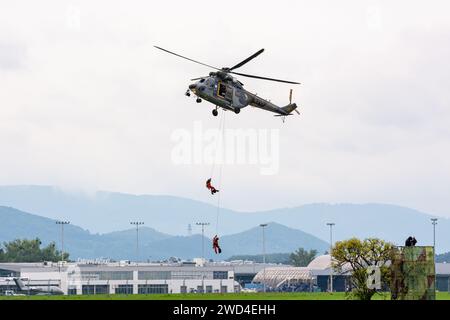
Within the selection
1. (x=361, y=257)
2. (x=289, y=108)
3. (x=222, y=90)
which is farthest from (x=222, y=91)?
(x=361, y=257)

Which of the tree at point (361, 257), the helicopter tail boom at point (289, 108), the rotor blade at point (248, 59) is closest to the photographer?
the rotor blade at point (248, 59)

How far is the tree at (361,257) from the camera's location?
121 meters

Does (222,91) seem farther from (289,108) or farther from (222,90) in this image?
(289,108)

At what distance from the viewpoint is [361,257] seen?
407ft

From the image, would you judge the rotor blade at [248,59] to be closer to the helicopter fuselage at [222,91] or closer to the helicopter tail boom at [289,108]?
the helicopter fuselage at [222,91]

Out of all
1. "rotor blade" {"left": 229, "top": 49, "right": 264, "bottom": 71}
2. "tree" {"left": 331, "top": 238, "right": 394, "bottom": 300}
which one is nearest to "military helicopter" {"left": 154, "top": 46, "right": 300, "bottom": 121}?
"rotor blade" {"left": 229, "top": 49, "right": 264, "bottom": 71}

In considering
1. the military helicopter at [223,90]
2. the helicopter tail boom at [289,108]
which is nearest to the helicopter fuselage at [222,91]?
the military helicopter at [223,90]

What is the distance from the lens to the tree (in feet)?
398

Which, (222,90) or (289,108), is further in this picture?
(289,108)

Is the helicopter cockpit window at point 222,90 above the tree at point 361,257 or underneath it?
above

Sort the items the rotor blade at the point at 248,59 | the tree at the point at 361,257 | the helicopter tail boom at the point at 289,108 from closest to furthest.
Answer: the rotor blade at the point at 248,59, the tree at the point at 361,257, the helicopter tail boom at the point at 289,108
